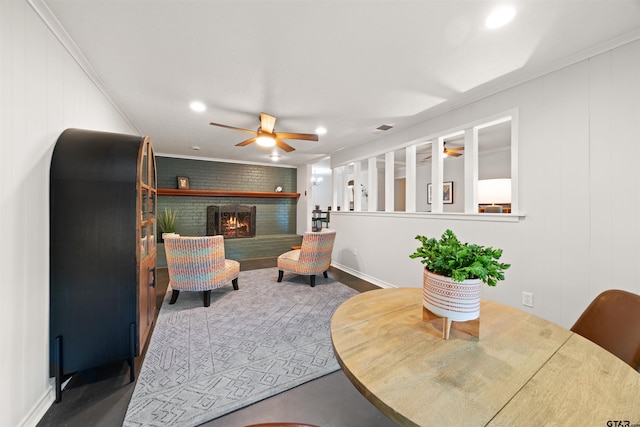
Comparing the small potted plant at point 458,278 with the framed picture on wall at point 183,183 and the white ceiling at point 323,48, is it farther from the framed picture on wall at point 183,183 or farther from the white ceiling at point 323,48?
the framed picture on wall at point 183,183

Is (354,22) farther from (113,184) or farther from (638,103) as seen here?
(638,103)

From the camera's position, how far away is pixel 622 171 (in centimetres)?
171

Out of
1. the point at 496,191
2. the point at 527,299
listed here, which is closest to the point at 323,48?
the point at 496,191

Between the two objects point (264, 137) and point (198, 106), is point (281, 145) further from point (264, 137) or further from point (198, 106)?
point (198, 106)

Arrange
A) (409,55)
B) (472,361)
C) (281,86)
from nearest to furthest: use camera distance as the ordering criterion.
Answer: (472,361) < (409,55) < (281,86)

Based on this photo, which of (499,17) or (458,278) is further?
(499,17)

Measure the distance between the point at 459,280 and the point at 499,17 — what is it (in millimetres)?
1640

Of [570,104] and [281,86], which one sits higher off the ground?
[281,86]

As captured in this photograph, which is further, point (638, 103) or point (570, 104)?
point (570, 104)

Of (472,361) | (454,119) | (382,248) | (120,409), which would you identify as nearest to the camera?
(472,361)

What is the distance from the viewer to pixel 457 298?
928 millimetres

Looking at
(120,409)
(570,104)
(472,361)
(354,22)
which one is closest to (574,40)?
(570,104)

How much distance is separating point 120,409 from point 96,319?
576mm

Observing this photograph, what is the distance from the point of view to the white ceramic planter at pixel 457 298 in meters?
Result: 0.92
